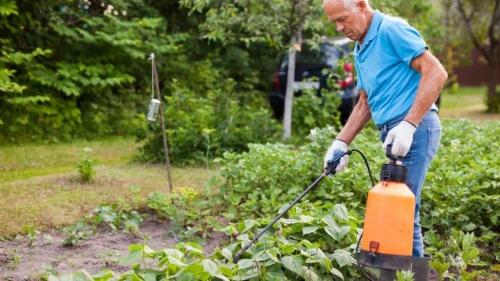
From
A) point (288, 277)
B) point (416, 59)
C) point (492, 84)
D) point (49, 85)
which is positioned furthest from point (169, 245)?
point (492, 84)

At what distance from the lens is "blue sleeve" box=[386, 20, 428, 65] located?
316 centimetres

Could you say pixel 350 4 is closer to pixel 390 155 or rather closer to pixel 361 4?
pixel 361 4

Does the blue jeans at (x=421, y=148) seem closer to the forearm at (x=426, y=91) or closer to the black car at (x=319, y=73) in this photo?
the forearm at (x=426, y=91)

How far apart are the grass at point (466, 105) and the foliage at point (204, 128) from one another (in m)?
7.85

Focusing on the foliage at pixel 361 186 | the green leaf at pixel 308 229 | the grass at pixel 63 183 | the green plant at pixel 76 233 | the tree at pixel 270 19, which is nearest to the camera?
the green leaf at pixel 308 229

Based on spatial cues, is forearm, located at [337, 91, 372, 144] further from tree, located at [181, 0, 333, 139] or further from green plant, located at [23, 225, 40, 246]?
tree, located at [181, 0, 333, 139]

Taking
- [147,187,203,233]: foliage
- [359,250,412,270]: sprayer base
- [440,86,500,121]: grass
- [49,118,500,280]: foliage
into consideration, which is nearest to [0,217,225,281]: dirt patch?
[147,187,203,233]: foliage

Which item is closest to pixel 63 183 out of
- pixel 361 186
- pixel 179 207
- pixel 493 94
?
pixel 179 207

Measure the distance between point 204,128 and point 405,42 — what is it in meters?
4.64

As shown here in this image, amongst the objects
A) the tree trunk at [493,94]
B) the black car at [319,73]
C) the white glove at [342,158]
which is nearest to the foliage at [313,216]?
the white glove at [342,158]

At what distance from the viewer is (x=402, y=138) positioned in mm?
3080

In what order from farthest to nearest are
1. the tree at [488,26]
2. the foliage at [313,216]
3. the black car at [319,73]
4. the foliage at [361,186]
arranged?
the tree at [488,26]
the black car at [319,73]
the foliage at [361,186]
the foliage at [313,216]

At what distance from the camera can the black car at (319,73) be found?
10.4m

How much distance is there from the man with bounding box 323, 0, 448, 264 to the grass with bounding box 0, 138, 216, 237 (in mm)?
2749
